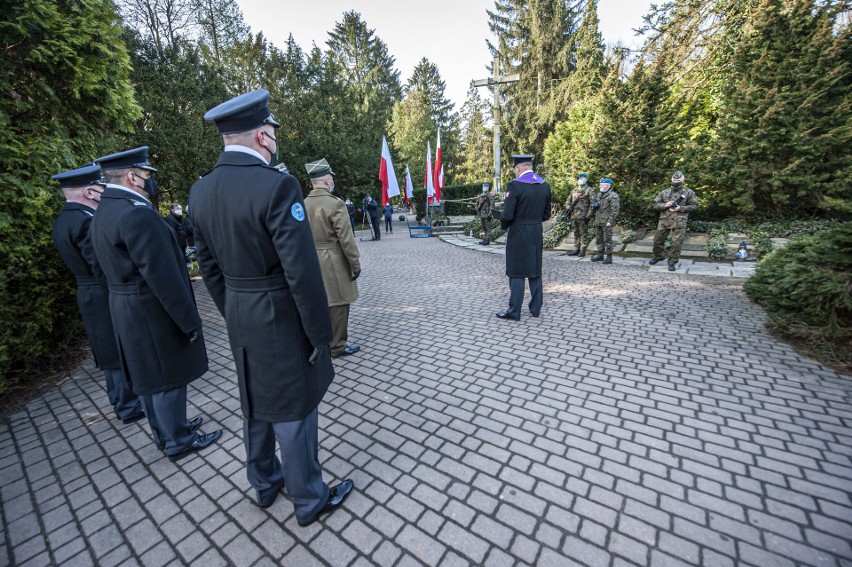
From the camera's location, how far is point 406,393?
3.61 metres

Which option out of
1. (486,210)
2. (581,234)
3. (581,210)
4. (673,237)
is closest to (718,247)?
(673,237)

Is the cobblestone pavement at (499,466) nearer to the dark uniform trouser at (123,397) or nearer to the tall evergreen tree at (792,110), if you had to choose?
the dark uniform trouser at (123,397)

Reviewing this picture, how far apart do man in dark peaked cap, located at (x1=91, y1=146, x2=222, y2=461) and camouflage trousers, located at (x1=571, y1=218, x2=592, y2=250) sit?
31.4 ft

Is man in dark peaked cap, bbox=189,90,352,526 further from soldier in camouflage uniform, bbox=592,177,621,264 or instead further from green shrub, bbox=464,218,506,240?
green shrub, bbox=464,218,506,240

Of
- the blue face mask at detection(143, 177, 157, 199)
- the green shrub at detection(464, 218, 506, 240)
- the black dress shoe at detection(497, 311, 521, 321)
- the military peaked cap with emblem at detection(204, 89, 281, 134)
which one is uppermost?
the military peaked cap with emblem at detection(204, 89, 281, 134)

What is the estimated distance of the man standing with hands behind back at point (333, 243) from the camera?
4.06 metres

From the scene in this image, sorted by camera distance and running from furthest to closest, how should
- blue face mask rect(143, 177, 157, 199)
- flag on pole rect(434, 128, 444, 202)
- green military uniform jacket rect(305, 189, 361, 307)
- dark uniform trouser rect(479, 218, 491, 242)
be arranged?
1. flag on pole rect(434, 128, 444, 202)
2. dark uniform trouser rect(479, 218, 491, 242)
3. green military uniform jacket rect(305, 189, 361, 307)
4. blue face mask rect(143, 177, 157, 199)

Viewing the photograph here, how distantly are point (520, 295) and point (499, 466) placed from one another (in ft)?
10.4

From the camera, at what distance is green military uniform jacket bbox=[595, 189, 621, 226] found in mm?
8711

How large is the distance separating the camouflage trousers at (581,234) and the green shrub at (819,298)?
17.1 feet

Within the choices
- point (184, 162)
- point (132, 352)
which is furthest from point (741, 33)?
point (184, 162)


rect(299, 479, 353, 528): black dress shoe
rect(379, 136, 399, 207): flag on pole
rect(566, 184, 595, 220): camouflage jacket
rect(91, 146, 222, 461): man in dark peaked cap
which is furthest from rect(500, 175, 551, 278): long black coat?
rect(379, 136, 399, 207): flag on pole

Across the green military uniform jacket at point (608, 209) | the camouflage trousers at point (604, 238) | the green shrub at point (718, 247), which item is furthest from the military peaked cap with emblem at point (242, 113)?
the green shrub at point (718, 247)

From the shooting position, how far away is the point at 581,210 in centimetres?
964
